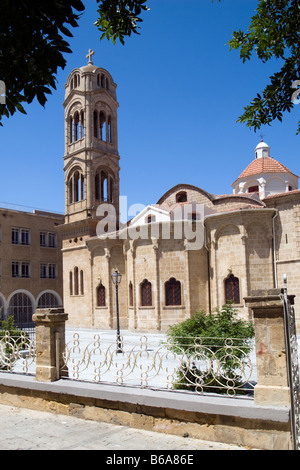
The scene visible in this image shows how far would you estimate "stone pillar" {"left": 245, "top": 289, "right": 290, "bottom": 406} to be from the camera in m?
4.59

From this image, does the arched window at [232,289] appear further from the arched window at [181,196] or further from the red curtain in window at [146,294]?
the arched window at [181,196]

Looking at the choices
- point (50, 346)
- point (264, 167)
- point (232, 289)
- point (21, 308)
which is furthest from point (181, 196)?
point (50, 346)

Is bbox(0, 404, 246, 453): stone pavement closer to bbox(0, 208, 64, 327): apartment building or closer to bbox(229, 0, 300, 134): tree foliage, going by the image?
bbox(229, 0, 300, 134): tree foliage

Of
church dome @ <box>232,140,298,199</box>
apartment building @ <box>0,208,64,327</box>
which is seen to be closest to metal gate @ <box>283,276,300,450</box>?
church dome @ <box>232,140,298,199</box>

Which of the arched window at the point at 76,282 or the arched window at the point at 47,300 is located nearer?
the arched window at the point at 76,282

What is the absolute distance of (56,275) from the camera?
115ft

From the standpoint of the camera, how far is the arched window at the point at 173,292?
19750 millimetres

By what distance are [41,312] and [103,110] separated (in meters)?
24.2

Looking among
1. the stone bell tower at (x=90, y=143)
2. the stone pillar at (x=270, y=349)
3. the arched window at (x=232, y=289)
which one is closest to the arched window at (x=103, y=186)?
the stone bell tower at (x=90, y=143)

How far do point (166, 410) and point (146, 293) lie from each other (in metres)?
15.6

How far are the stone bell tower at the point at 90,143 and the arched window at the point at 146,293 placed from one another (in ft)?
25.3

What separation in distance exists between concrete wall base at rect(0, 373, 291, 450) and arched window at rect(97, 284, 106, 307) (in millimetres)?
17655

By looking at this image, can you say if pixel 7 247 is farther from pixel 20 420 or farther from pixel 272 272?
pixel 20 420

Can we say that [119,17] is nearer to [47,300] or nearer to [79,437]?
[79,437]
